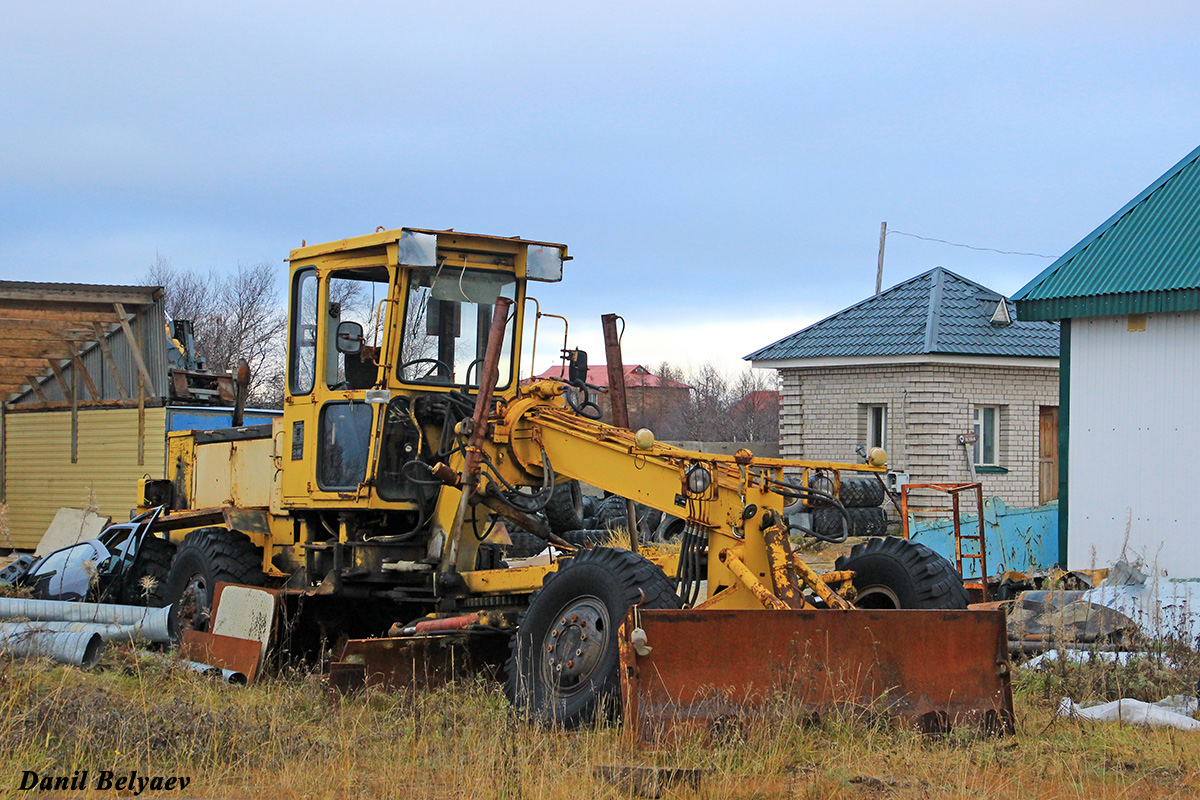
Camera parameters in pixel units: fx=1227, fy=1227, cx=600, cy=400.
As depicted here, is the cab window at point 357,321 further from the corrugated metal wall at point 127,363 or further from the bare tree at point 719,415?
the bare tree at point 719,415

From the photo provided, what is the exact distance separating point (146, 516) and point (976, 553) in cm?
948

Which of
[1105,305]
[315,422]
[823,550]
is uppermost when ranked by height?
[1105,305]

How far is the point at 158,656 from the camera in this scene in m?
8.72

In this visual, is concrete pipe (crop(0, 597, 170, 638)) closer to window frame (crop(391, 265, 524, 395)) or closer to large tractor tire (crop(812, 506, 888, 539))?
window frame (crop(391, 265, 524, 395))

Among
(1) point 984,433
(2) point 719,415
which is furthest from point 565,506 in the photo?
(2) point 719,415

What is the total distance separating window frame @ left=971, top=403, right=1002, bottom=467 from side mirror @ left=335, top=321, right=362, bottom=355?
15.4 meters

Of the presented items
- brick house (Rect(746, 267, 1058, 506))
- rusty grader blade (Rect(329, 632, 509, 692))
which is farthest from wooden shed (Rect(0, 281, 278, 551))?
rusty grader blade (Rect(329, 632, 509, 692))

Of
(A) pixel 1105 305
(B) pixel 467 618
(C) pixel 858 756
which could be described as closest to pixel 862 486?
(A) pixel 1105 305

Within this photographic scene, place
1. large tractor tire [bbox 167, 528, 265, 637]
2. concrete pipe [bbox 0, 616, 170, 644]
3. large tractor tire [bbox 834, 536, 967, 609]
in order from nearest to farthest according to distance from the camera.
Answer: large tractor tire [bbox 834, 536, 967, 609] < concrete pipe [bbox 0, 616, 170, 644] < large tractor tire [bbox 167, 528, 265, 637]

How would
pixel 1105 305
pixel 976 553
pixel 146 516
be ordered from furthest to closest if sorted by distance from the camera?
pixel 976 553 < pixel 1105 305 < pixel 146 516

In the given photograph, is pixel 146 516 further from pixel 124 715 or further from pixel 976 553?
pixel 976 553

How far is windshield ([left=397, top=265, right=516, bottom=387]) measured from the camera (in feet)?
28.3

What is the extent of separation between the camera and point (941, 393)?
21.3 meters

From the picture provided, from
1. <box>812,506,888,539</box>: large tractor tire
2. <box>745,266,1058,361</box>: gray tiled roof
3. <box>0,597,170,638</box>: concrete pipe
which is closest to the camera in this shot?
<box>0,597,170,638</box>: concrete pipe
